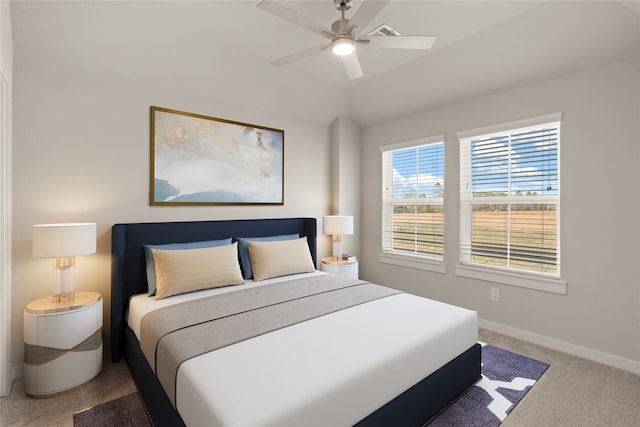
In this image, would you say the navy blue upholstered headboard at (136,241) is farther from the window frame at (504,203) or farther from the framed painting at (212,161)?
the window frame at (504,203)

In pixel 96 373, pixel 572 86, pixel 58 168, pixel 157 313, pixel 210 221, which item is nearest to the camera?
pixel 157 313

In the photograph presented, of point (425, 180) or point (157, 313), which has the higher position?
point (425, 180)

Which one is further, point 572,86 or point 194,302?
point 572,86

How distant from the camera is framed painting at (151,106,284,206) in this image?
2.95m

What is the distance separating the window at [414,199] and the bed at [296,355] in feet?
4.74

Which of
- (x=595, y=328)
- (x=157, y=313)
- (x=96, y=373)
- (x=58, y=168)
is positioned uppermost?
(x=58, y=168)

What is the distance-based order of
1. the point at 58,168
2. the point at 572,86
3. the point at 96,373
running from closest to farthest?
the point at 96,373, the point at 58,168, the point at 572,86

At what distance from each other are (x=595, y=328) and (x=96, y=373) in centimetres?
389

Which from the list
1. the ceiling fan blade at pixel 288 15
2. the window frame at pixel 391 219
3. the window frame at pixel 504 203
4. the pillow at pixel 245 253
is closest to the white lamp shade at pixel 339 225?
the window frame at pixel 391 219

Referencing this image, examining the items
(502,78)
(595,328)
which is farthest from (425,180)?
(595,328)

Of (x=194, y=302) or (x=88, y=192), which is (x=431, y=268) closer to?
(x=194, y=302)

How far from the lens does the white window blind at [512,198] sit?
2.86 m

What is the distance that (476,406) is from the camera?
6.40ft

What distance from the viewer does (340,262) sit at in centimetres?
385
